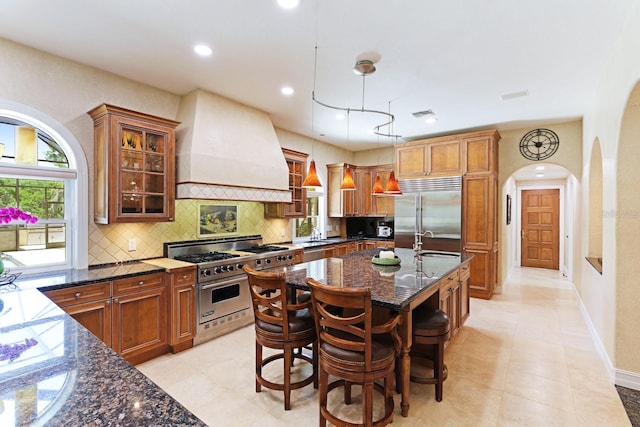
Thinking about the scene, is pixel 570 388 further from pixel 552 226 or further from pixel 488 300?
pixel 552 226

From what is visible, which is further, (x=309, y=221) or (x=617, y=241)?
(x=309, y=221)

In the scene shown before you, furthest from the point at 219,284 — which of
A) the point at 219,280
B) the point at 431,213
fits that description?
the point at 431,213

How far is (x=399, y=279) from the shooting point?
99.3 inches

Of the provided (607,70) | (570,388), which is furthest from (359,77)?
(570,388)

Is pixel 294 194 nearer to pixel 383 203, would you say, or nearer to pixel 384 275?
pixel 383 203

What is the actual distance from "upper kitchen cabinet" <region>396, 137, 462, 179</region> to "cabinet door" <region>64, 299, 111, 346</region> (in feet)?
16.0

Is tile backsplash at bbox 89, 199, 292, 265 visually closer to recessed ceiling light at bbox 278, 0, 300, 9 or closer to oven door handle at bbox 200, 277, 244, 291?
oven door handle at bbox 200, 277, 244, 291

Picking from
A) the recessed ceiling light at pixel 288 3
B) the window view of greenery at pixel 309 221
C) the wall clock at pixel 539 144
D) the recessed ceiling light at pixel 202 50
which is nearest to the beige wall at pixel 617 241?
the wall clock at pixel 539 144

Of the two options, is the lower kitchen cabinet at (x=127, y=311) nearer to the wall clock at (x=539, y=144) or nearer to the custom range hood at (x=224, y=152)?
the custom range hood at (x=224, y=152)

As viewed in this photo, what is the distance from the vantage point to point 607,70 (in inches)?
122

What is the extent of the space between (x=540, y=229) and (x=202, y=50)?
8.86 m

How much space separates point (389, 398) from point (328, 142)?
205 inches

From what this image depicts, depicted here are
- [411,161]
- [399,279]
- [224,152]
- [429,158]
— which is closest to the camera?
[399,279]

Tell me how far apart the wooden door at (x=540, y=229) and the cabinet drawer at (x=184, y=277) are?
27.8 ft
